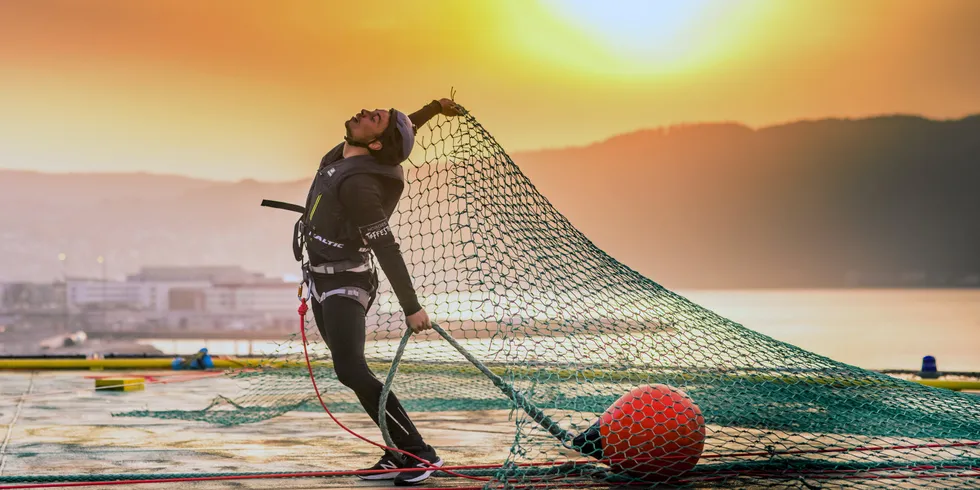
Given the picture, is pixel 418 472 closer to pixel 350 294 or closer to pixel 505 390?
pixel 505 390

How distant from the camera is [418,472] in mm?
5828

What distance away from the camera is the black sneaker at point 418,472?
578 cm

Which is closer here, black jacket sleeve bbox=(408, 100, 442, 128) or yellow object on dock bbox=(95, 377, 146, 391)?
black jacket sleeve bbox=(408, 100, 442, 128)

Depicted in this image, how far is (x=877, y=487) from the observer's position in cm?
545

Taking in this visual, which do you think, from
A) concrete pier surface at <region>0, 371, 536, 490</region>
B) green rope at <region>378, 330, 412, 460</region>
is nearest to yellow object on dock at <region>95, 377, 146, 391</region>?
concrete pier surface at <region>0, 371, 536, 490</region>

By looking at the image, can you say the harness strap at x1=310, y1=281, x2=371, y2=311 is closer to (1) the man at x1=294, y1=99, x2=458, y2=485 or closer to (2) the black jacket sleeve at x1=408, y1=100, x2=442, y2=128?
(1) the man at x1=294, y1=99, x2=458, y2=485

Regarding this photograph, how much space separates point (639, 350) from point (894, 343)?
125 m

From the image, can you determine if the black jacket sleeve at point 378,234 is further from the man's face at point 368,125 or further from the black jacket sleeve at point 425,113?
the black jacket sleeve at point 425,113

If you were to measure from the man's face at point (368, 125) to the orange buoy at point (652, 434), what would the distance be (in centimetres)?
201

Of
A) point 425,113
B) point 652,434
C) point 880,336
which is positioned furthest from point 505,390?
point 880,336

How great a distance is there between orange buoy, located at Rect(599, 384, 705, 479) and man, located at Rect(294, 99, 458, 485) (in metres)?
1.09

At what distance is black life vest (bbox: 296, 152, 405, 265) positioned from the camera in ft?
Answer: 19.1

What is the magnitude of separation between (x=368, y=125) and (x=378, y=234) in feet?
2.09

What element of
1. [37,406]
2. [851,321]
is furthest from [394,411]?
[851,321]
